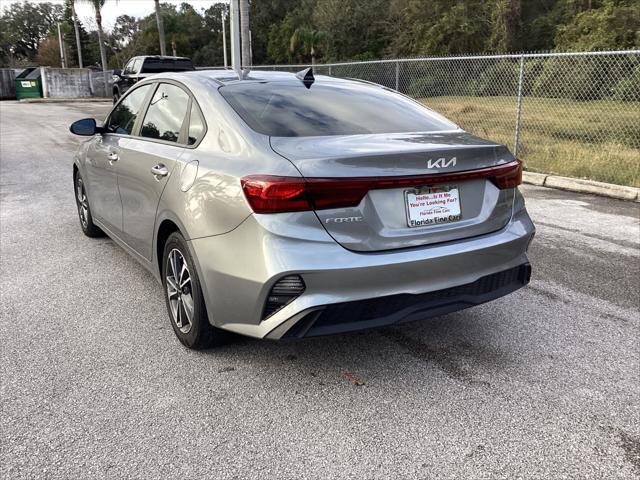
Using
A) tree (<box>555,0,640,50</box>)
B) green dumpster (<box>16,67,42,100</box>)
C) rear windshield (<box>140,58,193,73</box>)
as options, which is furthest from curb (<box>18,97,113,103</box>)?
tree (<box>555,0,640,50</box>)

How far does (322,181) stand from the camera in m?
2.55

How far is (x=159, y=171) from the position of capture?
11.2ft

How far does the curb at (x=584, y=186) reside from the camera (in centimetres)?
781

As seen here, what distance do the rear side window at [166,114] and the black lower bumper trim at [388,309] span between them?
1.57 metres

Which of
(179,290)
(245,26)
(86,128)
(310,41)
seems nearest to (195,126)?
(179,290)

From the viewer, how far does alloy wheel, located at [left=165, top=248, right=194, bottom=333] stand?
3.26 metres

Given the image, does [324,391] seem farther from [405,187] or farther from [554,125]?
[554,125]

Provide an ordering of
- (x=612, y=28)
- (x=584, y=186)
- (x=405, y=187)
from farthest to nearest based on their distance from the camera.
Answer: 1. (x=612, y=28)
2. (x=584, y=186)
3. (x=405, y=187)

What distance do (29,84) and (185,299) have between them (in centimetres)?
3622

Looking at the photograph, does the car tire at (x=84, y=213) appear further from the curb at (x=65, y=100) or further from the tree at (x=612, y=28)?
the tree at (x=612, y=28)

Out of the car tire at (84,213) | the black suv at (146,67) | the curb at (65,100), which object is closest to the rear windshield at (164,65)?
the black suv at (146,67)

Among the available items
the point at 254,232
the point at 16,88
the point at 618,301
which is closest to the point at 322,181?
the point at 254,232

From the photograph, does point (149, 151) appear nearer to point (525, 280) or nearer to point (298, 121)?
point (298, 121)

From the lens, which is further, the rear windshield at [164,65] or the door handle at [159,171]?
the rear windshield at [164,65]
